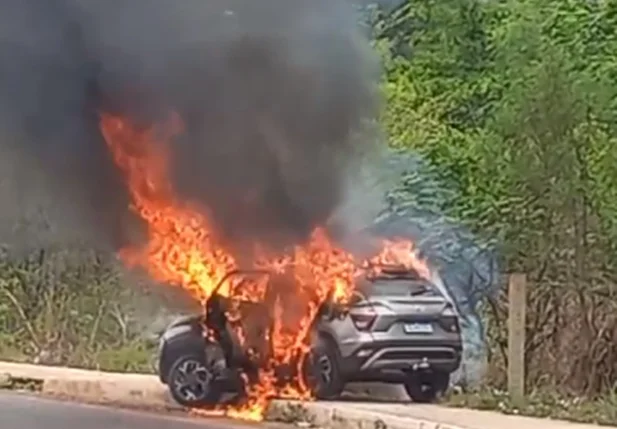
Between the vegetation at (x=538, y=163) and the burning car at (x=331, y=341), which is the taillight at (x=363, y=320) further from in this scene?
the vegetation at (x=538, y=163)

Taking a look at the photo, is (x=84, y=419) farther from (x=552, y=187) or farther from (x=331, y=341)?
(x=552, y=187)

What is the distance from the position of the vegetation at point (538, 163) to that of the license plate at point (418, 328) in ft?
2.40

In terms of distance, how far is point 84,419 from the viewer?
14180 mm

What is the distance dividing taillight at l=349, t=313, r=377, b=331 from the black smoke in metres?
1.75

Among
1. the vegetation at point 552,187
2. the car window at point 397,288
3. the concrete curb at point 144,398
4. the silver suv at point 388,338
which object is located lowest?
the concrete curb at point 144,398

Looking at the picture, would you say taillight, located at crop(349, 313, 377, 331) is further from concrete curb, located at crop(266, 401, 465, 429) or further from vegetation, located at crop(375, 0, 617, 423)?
vegetation, located at crop(375, 0, 617, 423)

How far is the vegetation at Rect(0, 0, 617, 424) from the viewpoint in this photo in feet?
49.7

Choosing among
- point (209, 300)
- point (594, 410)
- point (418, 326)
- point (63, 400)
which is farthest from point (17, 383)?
point (594, 410)

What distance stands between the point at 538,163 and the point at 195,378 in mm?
3980

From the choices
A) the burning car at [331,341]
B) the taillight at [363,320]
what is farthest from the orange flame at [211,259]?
the taillight at [363,320]

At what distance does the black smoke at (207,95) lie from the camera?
14.6 meters

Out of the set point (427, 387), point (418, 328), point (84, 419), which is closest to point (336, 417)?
point (418, 328)

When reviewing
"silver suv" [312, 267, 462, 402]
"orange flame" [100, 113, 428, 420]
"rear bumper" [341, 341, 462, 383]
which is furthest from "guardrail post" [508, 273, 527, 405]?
"orange flame" [100, 113, 428, 420]

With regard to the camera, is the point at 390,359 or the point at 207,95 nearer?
the point at 390,359
